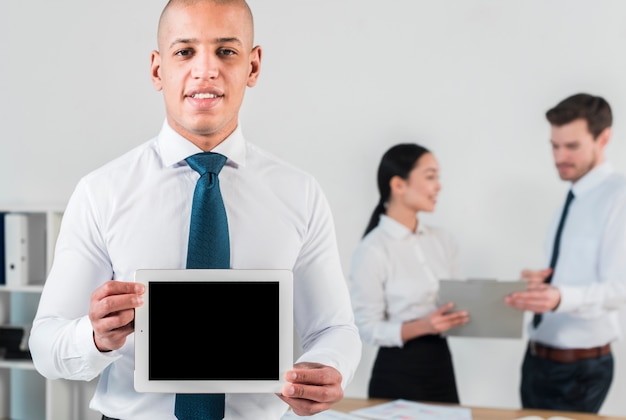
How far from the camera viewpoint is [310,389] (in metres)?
1.31

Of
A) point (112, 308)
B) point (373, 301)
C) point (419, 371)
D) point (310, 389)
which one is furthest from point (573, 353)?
point (112, 308)

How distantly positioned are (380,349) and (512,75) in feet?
4.42

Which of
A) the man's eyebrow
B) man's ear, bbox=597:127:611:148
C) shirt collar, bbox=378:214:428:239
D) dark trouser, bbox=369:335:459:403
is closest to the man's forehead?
the man's eyebrow

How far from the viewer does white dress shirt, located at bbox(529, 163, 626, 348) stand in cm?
306

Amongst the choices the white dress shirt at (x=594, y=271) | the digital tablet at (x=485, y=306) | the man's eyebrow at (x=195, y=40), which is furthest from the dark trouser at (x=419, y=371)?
the man's eyebrow at (x=195, y=40)

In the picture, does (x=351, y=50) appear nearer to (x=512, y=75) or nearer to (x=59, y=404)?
(x=512, y=75)

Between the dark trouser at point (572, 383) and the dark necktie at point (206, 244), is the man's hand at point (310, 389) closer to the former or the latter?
the dark necktie at point (206, 244)

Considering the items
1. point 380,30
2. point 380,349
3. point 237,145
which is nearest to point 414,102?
point 380,30

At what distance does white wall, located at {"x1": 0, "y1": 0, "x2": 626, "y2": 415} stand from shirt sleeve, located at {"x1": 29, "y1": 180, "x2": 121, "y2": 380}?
6.26 feet

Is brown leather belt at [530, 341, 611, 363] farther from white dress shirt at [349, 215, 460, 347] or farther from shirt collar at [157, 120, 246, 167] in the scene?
shirt collar at [157, 120, 246, 167]

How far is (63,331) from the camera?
139 centimetres

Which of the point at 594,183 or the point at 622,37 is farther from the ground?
the point at 622,37

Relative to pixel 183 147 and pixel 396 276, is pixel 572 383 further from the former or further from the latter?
pixel 183 147

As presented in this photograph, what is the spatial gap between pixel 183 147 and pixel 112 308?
44 cm
